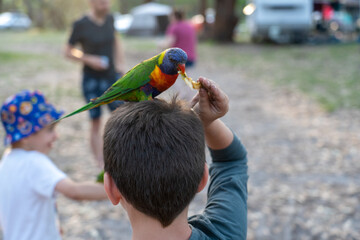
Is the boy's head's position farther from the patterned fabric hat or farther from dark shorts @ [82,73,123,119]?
dark shorts @ [82,73,123,119]

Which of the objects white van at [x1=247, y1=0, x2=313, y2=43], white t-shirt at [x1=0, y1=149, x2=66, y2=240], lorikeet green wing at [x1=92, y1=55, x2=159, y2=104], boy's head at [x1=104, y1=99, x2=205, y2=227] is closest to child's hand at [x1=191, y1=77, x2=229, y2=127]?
boy's head at [x1=104, y1=99, x2=205, y2=227]

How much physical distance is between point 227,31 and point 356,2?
899 cm

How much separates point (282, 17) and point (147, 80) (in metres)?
14.6

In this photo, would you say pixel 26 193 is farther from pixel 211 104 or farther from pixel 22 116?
pixel 211 104

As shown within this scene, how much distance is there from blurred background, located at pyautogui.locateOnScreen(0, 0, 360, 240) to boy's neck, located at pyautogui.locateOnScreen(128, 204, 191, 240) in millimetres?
2154

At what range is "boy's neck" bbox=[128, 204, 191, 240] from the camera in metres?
1.03

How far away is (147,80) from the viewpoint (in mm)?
1395

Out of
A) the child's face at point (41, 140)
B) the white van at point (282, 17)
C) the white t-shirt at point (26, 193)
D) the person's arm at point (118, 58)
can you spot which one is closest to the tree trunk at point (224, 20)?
the white van at point (282, 17)

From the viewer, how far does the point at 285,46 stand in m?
15.1

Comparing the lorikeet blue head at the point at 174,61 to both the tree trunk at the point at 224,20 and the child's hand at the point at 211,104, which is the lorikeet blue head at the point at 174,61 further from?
the tree trunk at the point at 224,20

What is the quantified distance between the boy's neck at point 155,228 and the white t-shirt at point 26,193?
32.5 inches

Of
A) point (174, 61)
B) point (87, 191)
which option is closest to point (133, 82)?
point (174, 61)

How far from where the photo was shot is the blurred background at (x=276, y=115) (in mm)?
3281

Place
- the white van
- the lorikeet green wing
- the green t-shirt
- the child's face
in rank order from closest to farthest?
the green t-shirt → the lorikeet green wing → the child's face → the white van
